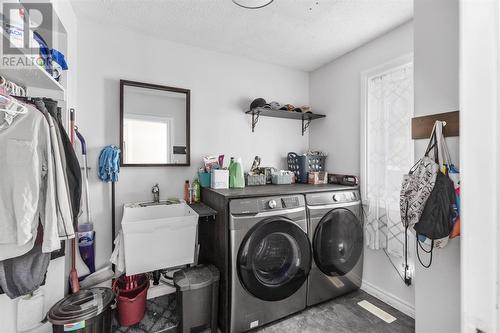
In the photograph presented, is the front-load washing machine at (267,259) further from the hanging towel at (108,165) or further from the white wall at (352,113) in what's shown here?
the hanging towel at (108,165)

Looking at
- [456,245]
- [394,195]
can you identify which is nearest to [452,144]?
[456,245]

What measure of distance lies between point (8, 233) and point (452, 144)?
2088 mm

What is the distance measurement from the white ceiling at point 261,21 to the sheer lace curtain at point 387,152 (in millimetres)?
475

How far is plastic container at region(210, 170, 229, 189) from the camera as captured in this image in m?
2.12

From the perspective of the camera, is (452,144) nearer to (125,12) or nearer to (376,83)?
(376,83)

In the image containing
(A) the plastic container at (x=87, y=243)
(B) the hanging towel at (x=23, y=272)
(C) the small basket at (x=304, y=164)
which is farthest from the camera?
(C) the small basket at (x=304, y=164)

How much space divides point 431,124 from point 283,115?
1804 millimetres

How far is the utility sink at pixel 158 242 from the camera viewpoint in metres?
1.59

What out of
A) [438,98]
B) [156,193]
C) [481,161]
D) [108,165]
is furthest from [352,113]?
[108,165]

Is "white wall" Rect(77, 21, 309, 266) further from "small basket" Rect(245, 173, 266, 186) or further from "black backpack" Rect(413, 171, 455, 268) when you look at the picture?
"black backpack" Rect(413, 171, 455, 268)

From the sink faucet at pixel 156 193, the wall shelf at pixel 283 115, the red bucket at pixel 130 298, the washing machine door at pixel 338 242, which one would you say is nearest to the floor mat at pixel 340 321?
the washing machine door at pixel 338 242

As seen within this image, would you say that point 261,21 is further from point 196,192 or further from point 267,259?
point 267,259

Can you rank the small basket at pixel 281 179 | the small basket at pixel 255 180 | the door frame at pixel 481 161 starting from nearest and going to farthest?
the door frame at pixel 481 161 → the small basket at pixel 255 180 → the small basket at pixel 281 179

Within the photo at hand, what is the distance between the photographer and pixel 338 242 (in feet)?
7.14
